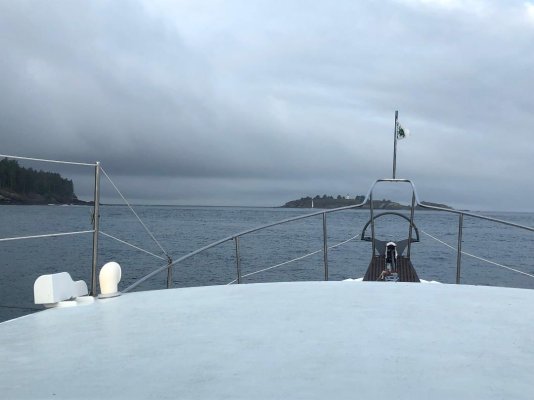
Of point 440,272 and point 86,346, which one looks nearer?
point 86,346

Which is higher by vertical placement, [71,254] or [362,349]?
[362,349]

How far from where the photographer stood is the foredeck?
19.2 feet

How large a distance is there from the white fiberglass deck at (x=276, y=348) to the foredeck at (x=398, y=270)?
2241 mm

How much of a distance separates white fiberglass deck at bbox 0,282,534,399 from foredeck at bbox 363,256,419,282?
2.24m

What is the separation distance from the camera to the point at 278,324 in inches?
107

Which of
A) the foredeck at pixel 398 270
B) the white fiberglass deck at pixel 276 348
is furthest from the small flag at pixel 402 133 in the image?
the white fiberglass deck at pixel 276 348

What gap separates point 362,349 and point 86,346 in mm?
1156

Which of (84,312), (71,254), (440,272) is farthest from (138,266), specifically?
(84,312)

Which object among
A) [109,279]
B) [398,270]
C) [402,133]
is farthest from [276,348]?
[402,133]

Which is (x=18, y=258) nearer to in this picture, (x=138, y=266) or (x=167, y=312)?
(x=138, y=266)

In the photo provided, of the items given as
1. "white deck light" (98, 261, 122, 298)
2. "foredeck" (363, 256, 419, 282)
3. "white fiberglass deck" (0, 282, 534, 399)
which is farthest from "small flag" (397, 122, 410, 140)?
"white deck light" (98, 261, 122, 298)

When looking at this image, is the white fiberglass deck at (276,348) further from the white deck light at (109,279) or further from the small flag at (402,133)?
the small flag at (402,133)

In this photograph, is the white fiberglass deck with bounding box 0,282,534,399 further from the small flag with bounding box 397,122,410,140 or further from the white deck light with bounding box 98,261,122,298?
the small flag with bounding box 397,122,410,140

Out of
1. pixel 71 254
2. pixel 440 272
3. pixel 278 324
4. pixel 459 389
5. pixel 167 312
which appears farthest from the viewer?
pixel 71 254
